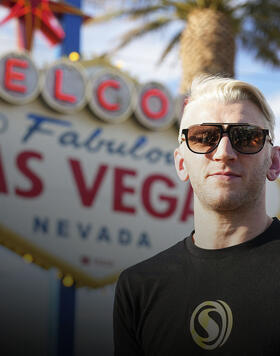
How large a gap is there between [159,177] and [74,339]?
2671 mm

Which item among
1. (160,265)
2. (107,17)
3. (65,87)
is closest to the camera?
(160,265)

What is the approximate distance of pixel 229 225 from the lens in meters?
1.63

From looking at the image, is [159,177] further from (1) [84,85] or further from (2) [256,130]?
(2) [256,130]

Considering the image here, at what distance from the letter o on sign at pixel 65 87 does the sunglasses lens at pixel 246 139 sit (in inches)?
209

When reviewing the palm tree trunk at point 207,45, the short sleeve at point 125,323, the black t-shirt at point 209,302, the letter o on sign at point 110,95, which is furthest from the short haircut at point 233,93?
the palm tree trunk at point 207,45

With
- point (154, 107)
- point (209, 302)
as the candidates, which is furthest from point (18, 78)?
point (209, 302)

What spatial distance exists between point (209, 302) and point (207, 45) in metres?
7.07

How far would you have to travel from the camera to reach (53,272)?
21.9 feet

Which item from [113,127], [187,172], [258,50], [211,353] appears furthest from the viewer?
[258,50]

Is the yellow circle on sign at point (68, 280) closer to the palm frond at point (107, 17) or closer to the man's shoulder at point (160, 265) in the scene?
the man's shoulder at point (160, 265)

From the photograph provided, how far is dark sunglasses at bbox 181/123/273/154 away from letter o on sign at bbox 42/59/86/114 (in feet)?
A: 17.1

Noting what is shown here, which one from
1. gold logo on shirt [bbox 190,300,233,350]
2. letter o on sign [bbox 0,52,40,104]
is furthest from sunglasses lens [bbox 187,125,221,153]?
letter o on sign [bbox 0,52,40,104]

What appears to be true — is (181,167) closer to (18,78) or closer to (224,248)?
(224,248)

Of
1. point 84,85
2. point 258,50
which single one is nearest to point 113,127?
point 84,85
